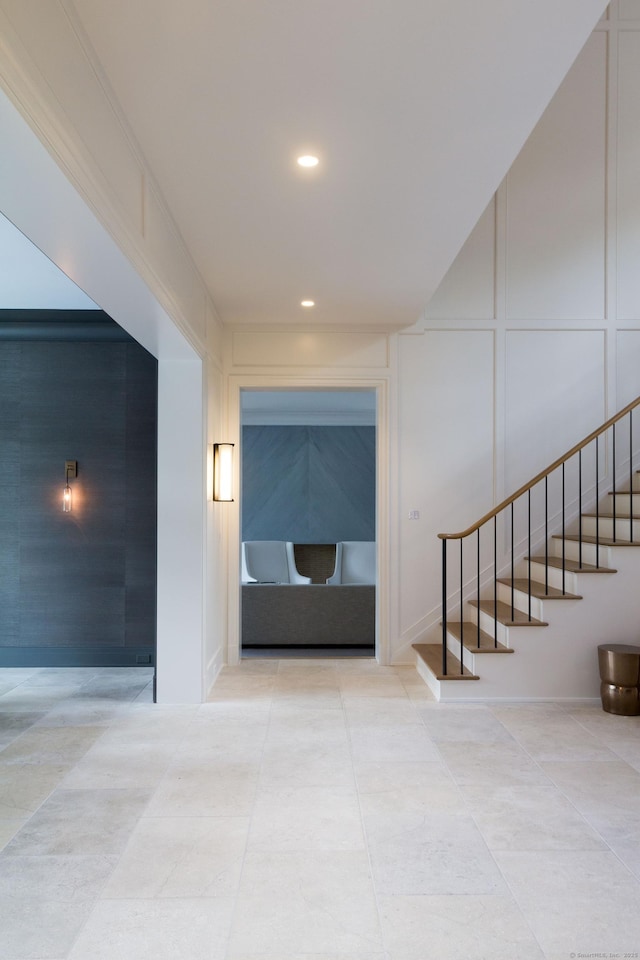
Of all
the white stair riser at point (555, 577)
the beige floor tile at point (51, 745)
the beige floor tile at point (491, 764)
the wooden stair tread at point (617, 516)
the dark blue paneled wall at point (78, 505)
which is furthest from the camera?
the dark blue paneled wall at point (78, 505)

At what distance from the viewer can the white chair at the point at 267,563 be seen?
9922mm

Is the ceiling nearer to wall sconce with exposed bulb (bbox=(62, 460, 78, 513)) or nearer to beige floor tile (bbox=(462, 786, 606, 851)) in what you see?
wall sconce with exposed bulb (bbox=(62, 460, 78, 513))

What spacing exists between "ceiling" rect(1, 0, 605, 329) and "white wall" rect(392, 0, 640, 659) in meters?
1.85

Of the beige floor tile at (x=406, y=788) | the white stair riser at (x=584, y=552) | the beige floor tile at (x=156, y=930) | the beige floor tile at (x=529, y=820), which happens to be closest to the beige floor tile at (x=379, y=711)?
the beige floor tile at (x=406, y=788)

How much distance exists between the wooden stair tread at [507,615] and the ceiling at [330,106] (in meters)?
2.55

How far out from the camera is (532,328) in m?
6.29

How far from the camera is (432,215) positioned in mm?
3961

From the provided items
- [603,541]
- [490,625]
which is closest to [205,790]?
[490,625]

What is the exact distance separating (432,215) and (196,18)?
190 centimetres

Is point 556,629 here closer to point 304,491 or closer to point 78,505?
point 78,505

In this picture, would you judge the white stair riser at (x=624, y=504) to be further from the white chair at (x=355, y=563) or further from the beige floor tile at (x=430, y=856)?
the white chair at (x=355, y=563)

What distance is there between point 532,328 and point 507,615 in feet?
8.11

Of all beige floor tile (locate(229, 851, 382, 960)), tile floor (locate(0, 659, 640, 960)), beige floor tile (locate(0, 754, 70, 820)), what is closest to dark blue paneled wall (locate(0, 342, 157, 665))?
tile floor (locate(0, 659, 640, 960))

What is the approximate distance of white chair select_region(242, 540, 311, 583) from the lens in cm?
992
